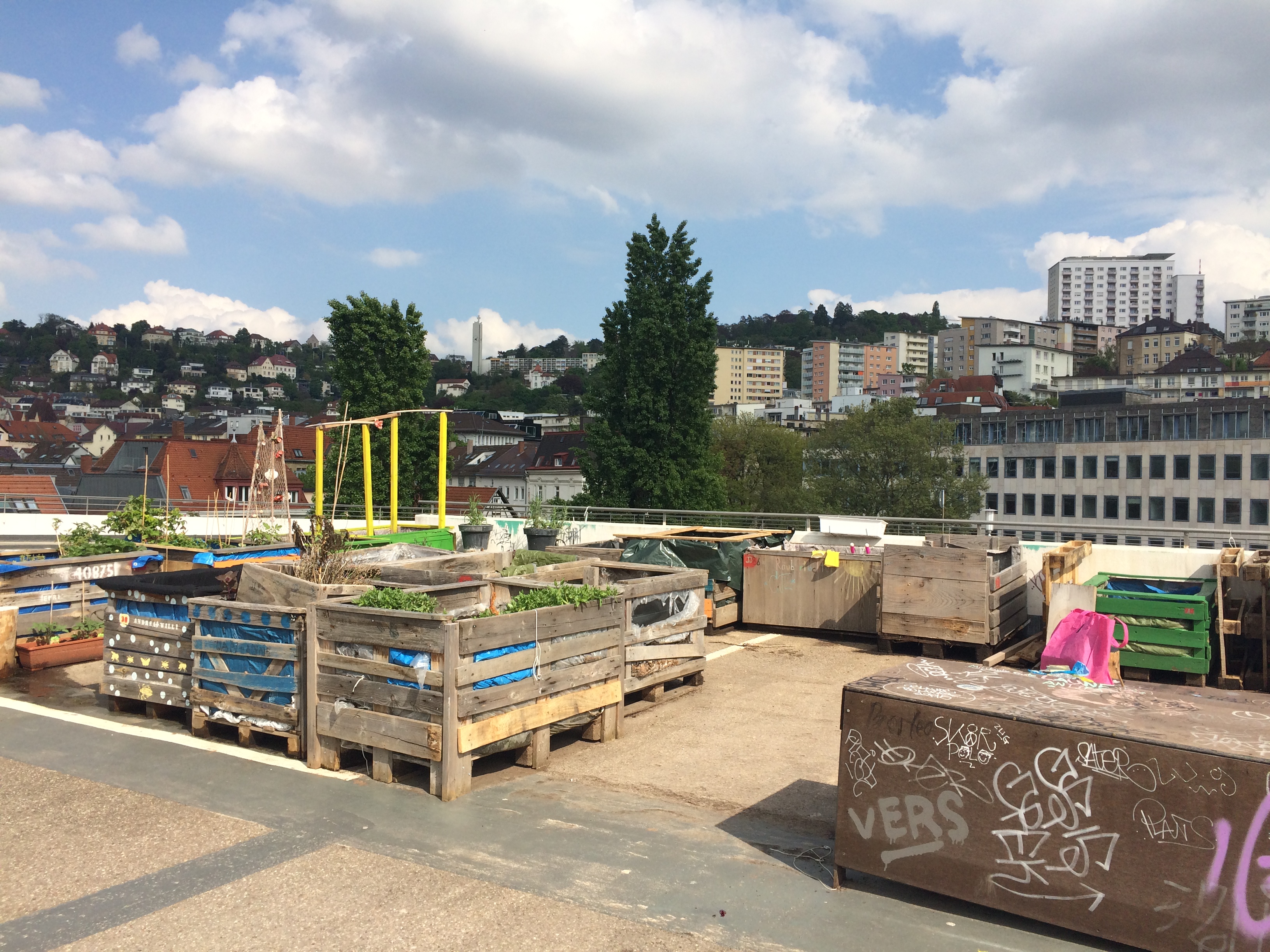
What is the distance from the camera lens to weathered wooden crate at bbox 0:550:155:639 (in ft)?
37.7

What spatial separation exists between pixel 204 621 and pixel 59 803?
6.54ft

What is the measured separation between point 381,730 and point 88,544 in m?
9.02

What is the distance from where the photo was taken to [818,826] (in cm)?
650

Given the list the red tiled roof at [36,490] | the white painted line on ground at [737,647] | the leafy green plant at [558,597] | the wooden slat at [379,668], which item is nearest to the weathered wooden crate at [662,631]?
the leafy green plant at [558,597]

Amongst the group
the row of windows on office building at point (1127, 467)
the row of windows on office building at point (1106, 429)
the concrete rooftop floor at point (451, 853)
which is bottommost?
the concrete rooftop floor at point (451, 853)

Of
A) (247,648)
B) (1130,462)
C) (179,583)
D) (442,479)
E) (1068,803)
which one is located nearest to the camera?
(1068,803)

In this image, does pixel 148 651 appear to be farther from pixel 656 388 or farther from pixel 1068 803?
pixel 656 388

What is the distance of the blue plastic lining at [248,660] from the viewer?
26.0 ft

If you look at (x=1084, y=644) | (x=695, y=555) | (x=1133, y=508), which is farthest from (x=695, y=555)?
(x=1133, y=508)

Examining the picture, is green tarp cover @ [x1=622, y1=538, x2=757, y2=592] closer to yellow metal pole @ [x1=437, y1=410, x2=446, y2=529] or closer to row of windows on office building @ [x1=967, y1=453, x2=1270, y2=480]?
yellow metal pole @ [x1=437, y1=410, x2=446, y2=529]

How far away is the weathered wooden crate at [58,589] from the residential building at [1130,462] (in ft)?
200

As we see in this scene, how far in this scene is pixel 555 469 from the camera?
321ft

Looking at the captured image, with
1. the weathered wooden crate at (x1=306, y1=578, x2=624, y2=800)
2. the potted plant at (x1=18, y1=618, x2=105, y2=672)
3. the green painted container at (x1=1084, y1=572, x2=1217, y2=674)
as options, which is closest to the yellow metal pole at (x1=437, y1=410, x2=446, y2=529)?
the potted plant at (x1=18, y1=618, x2=105, y2=672)

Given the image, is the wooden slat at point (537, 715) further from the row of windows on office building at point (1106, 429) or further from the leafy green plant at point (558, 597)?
the row of windows on office building at point (1106, 429)
